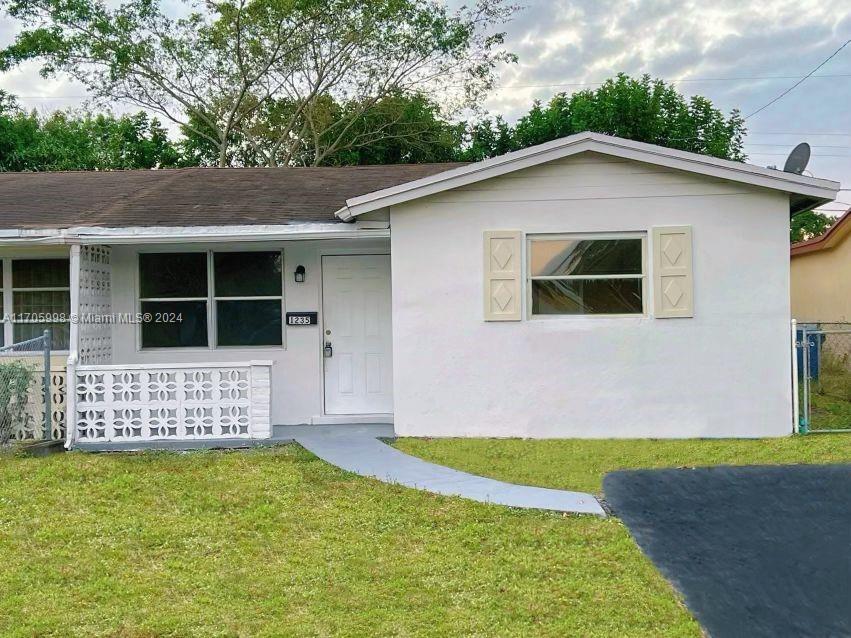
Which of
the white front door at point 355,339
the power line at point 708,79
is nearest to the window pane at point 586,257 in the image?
the white front door at point 355,339

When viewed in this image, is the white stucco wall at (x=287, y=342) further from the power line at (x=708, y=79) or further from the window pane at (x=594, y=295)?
the power line at (x=708, y=79)

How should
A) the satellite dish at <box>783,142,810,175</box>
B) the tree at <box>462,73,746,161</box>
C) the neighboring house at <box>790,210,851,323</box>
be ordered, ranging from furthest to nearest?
the tree at <box>462,73,746,161</box>
the neighboring house at <box>790,210,851,323</box>
the satellite dish at <box>783,142,810,175</box>

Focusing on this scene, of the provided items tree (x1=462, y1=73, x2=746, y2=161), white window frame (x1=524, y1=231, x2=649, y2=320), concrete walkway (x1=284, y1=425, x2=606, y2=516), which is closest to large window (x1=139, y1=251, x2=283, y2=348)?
concrete walkway (x1=284, y1=425, x2=606, y2=516)

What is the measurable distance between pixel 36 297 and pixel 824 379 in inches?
482

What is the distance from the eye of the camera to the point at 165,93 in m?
26.6

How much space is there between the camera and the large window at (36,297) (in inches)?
375

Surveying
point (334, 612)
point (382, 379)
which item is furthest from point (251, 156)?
point (334, 612)

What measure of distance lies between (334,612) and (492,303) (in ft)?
16.0

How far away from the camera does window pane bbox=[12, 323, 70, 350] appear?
9.55 m

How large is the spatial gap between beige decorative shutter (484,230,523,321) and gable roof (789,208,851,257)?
8881 millimetres

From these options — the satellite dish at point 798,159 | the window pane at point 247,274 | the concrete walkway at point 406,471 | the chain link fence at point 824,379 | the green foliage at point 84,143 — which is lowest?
the concrete walkway at point 406,471

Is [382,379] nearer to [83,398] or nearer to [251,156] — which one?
[83,398]

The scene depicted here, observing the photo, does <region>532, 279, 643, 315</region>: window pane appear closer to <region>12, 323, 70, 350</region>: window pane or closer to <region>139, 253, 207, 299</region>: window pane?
<region>139, 253, 207, 299</region>: window pane

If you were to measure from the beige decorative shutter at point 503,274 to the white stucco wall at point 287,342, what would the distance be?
1711 millimetres
